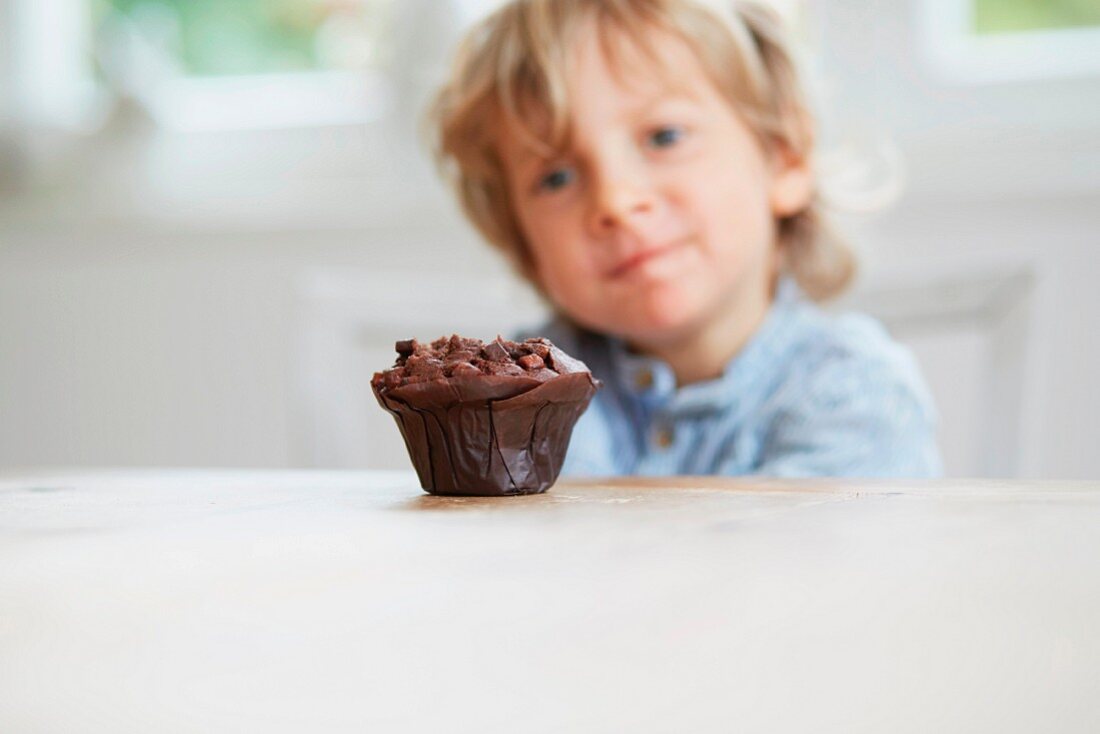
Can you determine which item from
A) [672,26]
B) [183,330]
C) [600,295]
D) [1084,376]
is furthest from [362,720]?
[183,330]

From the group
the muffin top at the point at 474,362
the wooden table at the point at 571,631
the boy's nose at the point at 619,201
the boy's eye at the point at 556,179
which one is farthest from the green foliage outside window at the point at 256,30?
the wooden table at the point at 571,631

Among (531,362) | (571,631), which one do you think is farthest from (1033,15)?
(571,631)

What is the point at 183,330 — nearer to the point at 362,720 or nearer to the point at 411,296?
the point at 411,296

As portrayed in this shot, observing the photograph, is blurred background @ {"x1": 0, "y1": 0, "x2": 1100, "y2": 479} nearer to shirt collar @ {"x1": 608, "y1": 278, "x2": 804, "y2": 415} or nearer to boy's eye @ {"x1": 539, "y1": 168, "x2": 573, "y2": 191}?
shirt collar @ {"x1": 608, "y1": 278, "x2": 804, "y2": 415}

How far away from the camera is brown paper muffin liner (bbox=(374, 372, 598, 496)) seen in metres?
0.63

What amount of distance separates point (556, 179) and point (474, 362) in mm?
850

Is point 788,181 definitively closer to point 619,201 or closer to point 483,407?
point 619,201

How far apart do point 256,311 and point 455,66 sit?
103 centimetres

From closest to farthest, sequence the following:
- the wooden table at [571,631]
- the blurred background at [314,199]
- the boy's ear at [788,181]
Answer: the wooden table at [571,631]
the boy's ear at [788,181]
the blurred background at [314,199]

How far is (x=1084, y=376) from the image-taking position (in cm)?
205

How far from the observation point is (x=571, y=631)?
0.32m

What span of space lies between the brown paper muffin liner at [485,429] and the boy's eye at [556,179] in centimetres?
82

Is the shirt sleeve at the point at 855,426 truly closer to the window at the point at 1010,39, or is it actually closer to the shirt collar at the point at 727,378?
the shirt collar at the point at 727,378

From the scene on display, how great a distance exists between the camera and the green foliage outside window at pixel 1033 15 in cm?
219
